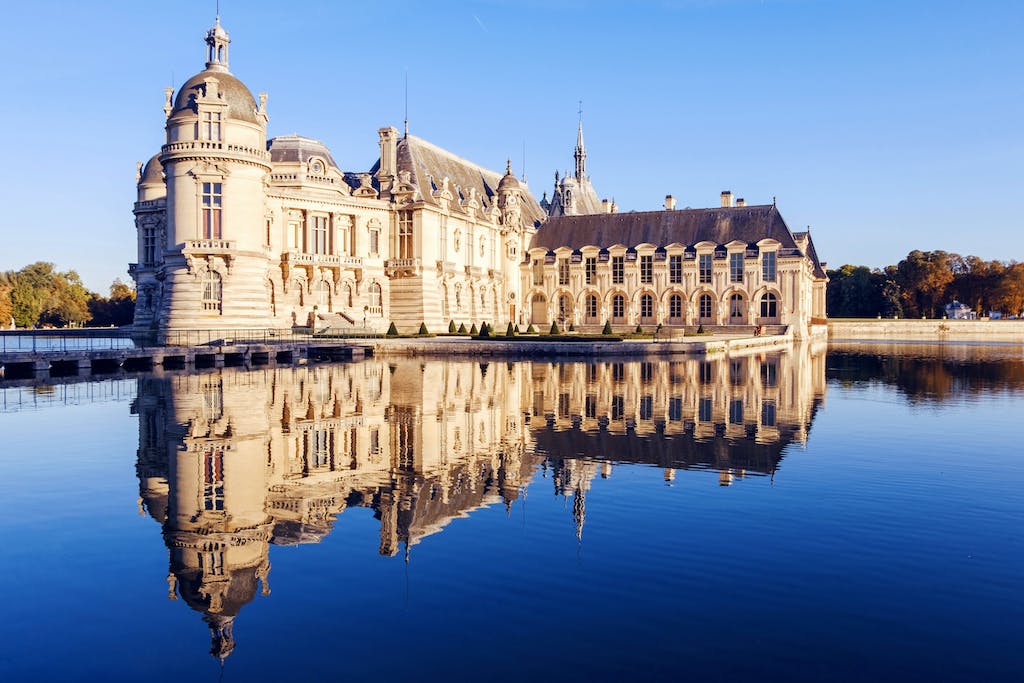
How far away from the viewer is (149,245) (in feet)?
190

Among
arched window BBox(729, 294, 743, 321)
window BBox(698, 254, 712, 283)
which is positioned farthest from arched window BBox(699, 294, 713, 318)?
arched window BBox(729, 294, 743, 321)

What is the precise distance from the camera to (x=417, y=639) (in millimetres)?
7250

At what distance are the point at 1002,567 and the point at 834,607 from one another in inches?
108

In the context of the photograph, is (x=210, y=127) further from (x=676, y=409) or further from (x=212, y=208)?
(x=676, y=409)

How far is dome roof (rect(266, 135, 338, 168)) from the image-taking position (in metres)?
55.3

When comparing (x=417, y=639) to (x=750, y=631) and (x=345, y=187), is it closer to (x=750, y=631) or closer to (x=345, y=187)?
(x=750, y=631)

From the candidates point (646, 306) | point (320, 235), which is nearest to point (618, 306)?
point (646, 306)

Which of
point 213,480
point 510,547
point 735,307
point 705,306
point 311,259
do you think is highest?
point 311,259

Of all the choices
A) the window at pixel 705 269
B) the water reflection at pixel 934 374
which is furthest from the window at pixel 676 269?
the water reflection at pixel 934 374

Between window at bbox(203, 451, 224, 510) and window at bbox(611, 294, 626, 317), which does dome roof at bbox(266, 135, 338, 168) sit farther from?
window at bbox(203, 451, 224, 510)

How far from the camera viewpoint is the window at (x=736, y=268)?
72125 mm

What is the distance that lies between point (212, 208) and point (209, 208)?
0.17m

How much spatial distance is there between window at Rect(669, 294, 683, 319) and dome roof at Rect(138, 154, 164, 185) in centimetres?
4679

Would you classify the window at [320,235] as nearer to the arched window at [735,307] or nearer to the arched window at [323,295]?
the arched window at [323,295]
